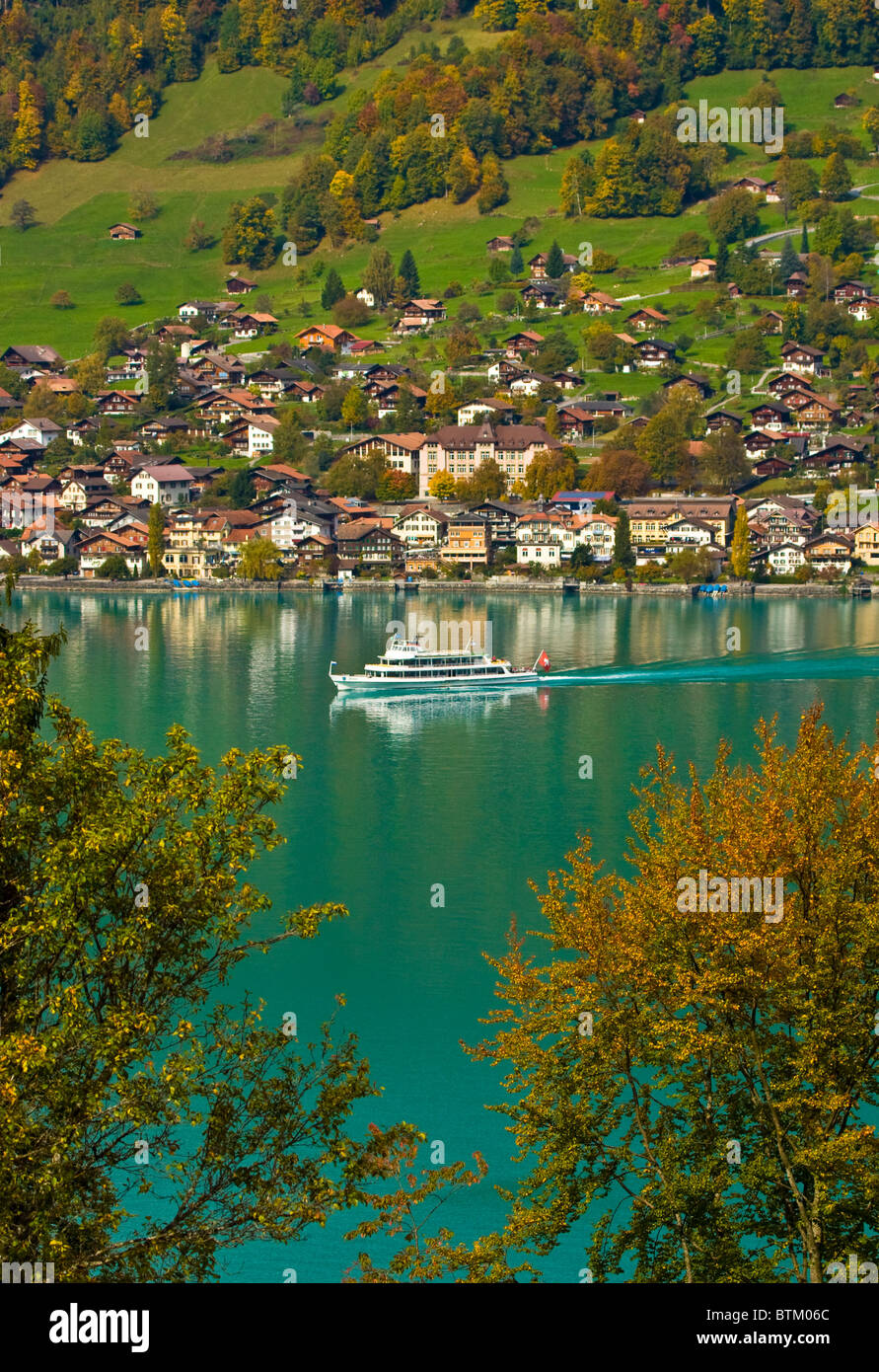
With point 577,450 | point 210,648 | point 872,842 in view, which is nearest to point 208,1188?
point 872,842

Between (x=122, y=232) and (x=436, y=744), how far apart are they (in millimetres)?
66886

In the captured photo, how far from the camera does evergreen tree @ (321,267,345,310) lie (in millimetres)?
73125

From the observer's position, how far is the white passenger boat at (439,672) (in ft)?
97.6

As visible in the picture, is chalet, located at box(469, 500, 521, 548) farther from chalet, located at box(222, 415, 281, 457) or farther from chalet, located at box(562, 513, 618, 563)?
chalet, located at box(222, 415, 281, 457)

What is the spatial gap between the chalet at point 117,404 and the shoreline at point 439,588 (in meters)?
15.5

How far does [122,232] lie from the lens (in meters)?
84.4

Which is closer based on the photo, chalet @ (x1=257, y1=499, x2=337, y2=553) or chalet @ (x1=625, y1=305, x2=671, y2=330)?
chalet @ (x1=257, y1=499, x2=337, y2=553)

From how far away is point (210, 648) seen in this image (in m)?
34.2

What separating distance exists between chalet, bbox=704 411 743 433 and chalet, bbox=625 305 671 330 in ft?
30.9

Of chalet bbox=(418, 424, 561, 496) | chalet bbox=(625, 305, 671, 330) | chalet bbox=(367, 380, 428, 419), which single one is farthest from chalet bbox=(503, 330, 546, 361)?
chalet bbox=(418, 424, 561, 496)

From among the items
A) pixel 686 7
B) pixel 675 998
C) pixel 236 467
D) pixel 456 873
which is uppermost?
pixel 686 7

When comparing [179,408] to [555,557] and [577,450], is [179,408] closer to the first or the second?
[577,450]

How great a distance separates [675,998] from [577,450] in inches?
2077

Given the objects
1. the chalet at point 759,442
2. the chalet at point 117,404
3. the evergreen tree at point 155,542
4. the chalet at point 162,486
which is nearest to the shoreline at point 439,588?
the evergreen tree at point 155,542
